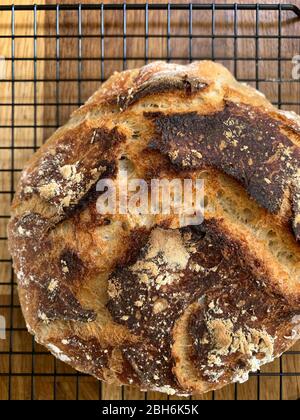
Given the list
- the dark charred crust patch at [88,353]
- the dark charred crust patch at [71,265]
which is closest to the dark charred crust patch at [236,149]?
the dark charred crust patch at [71,265]

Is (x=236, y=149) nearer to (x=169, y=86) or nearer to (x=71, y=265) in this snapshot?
(x=169, y=86)

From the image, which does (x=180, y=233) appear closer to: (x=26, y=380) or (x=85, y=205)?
(x=85, y=205)

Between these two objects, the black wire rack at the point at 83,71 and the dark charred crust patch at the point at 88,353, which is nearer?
the dark charred crust patch at the point at 88,353

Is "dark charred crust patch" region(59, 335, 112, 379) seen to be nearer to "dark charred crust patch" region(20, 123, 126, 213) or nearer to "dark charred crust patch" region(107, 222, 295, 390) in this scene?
"dark charred crust patch" region(107, 222, 295, 390)

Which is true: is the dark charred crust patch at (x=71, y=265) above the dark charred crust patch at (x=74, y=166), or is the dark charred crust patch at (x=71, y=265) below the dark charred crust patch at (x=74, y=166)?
below

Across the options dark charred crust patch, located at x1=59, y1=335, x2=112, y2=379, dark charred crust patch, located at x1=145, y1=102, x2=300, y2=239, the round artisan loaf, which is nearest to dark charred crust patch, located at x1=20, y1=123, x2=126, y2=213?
the round artisan loaf

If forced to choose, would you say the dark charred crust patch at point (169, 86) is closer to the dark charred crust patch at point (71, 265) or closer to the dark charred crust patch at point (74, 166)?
the dark charred crust patch at point (74, 166)
